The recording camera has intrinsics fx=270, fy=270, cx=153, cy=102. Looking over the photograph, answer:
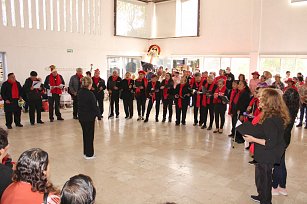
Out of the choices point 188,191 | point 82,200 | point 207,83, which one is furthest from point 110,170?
point 207,83

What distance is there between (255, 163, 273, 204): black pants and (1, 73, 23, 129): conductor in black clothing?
7312mm

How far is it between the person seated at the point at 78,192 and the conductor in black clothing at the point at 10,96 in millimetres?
7431

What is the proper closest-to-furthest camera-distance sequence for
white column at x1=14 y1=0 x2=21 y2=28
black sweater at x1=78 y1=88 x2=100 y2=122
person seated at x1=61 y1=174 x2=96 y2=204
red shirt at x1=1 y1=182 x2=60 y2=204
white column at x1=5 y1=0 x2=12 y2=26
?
person seated at x1=61 y1=174 x2=96 y2=204 < red shirt at x1=1 y1=182 x2=60 y2=204 < black sweater at x1=78 y1=88 x2=100 y2=122 < white column at x1=5 y1=0 x2=12 y2=26 < white column at x1=14 y1=0 x2=21 y2=28

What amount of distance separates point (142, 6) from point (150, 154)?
504 inches

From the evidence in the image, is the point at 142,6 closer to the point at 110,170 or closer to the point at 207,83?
the point at 207,83

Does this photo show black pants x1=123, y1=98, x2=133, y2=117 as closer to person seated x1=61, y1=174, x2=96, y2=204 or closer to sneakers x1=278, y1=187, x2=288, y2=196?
sneakers x1=278, y1=187, x2=288, y2=196

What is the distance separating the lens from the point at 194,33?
51.0ft

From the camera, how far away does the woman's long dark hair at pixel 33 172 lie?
1.88m

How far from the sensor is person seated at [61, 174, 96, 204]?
1.64m

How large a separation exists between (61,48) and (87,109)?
8606mm

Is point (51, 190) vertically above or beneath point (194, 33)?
beneath

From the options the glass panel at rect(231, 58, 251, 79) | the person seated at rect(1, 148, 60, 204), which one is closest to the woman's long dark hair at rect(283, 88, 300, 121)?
the person seated at rect(1, 148, 60, 204)

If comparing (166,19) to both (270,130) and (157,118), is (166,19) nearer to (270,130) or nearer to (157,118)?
(157,118)

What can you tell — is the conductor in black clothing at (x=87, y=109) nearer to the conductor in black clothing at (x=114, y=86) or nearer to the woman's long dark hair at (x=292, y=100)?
the woman's long dark hair at (x=292, y=100)
